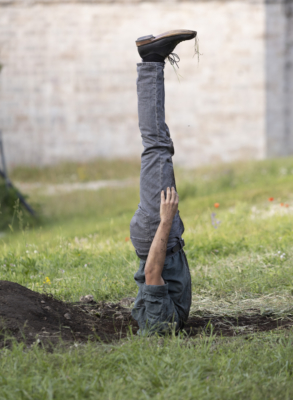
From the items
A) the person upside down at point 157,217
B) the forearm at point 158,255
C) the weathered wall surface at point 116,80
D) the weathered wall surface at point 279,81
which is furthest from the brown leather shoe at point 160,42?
the weathered wall surface at point 279,81

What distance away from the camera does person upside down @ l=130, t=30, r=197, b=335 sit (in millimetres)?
2883

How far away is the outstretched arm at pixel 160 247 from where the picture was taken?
2.86 m

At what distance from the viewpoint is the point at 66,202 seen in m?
10.5

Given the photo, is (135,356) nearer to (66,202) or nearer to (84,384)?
(84,384)

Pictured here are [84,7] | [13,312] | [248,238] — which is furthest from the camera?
[84,7]

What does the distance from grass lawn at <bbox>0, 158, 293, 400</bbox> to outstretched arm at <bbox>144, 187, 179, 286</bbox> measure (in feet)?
1.18

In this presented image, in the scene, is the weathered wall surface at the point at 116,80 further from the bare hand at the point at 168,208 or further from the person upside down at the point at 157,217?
the bare hand at the point at 168,208

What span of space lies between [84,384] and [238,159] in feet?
34.7

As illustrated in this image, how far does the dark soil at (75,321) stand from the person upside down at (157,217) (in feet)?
0.66

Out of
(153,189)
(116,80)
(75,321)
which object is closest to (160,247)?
(153,189)

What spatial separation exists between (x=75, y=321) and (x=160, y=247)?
0.89 metres

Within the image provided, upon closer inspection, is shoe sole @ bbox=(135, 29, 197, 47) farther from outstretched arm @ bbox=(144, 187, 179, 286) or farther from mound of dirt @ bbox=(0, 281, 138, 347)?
mound of dirt @ bbox=(0, 281, 138, 347)

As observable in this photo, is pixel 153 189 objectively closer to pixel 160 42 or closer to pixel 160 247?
pixel 160 247

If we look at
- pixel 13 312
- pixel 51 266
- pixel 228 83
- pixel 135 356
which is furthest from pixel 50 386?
pixel 228 83
